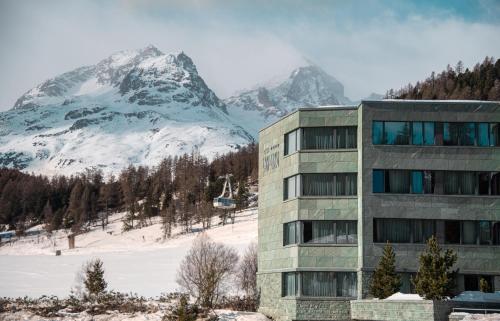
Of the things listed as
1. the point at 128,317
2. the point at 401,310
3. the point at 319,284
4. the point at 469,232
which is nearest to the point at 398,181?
the point at 469,232

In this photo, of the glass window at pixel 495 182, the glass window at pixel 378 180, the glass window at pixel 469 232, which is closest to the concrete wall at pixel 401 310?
the glass window at pixel 378 180

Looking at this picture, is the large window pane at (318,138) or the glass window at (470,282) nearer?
the glass window at (470,282)

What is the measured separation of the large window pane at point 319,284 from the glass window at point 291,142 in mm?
8640

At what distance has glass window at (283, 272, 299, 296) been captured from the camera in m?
49.3

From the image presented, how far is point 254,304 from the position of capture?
55.3 meters

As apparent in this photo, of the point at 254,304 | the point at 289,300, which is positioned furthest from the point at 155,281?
the point at 289,300

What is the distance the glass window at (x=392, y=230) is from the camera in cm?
4832

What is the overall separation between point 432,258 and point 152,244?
Answer: 354 ft

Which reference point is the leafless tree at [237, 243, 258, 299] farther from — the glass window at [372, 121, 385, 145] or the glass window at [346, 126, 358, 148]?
the glass window at [372, 121, 385, 145]

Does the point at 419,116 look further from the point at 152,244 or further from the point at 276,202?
the point at 152,244

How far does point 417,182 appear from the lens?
1925 inches

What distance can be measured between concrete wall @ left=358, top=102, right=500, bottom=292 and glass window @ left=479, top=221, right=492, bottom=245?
16.3 inches

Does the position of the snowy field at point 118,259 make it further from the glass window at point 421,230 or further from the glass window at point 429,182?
the glass window at point 429,182

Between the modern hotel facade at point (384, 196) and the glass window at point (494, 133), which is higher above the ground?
the glass window at point (494, 133)
